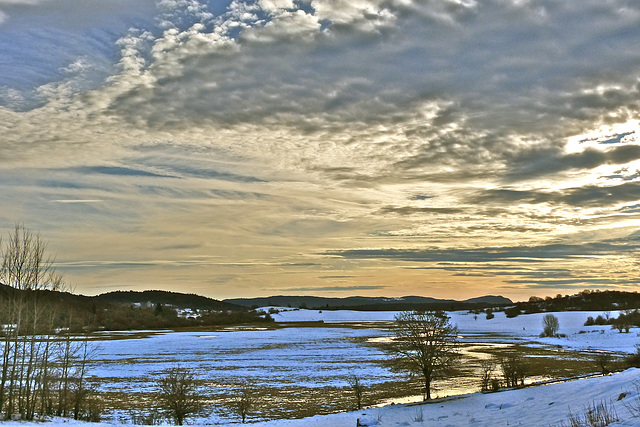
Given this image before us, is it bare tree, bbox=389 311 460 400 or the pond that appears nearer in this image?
the pond

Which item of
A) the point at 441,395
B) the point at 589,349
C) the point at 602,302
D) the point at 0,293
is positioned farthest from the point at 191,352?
the point at 602,302

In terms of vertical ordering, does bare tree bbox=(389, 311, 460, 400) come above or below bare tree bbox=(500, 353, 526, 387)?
above

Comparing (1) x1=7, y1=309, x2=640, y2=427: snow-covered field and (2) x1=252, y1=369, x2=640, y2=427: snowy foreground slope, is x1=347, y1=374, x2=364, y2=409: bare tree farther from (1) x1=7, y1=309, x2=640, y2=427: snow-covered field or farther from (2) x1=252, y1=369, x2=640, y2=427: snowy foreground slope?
(2) x1=252, y1=369, x2=640, y2=427: snowy foreground slope

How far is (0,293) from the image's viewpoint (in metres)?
29.6

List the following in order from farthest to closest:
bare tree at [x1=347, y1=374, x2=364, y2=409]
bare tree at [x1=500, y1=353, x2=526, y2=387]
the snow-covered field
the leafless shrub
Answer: bare tree at [x1=500, y1=353, x2=526, y2=387] < bare tree at [x1=347, y1=374, x2=364, y2=409] < the leafless shrub < the snow-covered field

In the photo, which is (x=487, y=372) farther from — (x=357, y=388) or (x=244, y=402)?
(x=244, y=402)

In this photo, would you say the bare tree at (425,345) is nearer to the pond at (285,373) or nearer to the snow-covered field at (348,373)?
the pond at (285,373)

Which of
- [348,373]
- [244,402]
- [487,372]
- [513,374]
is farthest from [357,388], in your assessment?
[487,372]

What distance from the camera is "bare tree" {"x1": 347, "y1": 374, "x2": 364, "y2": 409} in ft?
88.9

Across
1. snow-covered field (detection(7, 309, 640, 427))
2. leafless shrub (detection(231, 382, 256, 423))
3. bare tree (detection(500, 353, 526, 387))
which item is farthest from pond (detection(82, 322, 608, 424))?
bare tree (detection(500, 353, 526, 387))

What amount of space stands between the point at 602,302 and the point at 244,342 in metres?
127

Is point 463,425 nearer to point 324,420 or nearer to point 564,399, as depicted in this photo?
point 564,399

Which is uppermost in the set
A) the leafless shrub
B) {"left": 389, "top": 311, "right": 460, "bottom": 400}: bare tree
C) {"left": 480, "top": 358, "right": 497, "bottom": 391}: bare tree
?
{"left": 389, "top": 311, "right": 460, "bottom": 400}: bare tree

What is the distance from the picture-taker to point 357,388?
27.1 metres
